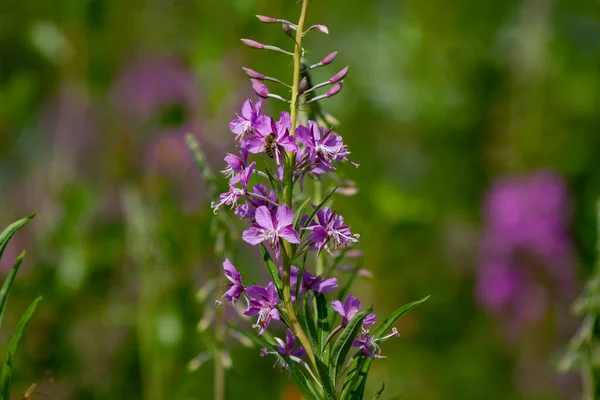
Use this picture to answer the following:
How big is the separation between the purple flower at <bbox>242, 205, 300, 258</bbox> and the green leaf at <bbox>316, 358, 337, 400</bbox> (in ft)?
0.44

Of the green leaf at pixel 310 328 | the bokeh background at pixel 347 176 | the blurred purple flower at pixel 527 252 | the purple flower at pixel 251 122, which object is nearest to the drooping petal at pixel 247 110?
the purple flower at pixel 251 122

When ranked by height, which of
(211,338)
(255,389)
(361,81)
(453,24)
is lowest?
(255,389)

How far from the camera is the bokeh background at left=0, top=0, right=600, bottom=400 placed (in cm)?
256

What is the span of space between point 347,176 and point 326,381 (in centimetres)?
172

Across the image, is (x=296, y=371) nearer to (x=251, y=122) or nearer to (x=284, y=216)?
(x=284, y=216)

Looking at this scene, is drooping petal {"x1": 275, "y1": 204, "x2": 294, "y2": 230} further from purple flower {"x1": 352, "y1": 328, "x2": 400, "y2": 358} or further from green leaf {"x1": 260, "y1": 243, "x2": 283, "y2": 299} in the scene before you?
purple flower {"x1": 352, "y1": 328, "x2": 400, "y2": 358}

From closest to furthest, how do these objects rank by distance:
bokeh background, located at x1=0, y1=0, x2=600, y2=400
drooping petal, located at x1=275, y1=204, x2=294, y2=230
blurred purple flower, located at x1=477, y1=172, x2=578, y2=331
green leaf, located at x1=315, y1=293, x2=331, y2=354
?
1. drooping petal, located at x1=275, y1=204, x2=294, y2=230
2. green leaf, located at x1=315, y1=293, x2=331, y2=354
3. bokeh background, located at x1=0, y1=0, x2=600, y2=400
4. blurred purple flower, located at x1=477, y1=172, x2=578, y2=331

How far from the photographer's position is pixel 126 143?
11.6ft

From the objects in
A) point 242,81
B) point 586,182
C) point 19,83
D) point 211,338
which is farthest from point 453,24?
point 211,338

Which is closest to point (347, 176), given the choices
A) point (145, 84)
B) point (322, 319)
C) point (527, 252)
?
point (527, 252)

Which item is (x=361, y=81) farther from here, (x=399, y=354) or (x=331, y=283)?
(x=331, y=283)

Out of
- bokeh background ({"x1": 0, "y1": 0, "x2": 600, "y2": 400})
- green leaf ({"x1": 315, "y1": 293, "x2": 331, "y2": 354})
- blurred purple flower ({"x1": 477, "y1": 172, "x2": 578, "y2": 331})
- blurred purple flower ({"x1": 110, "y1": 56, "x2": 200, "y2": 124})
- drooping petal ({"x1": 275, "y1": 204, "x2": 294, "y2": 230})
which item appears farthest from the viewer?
blurred purple flower ({"x1": 110, "y1": 56, "x2": 200, "y2": 124})

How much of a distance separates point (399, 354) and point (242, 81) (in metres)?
1.41

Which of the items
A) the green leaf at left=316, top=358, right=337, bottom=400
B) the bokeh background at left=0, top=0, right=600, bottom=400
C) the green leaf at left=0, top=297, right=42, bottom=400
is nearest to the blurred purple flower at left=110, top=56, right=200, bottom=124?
the bokeh background at left=0, top=0, right=600, bottom=400
